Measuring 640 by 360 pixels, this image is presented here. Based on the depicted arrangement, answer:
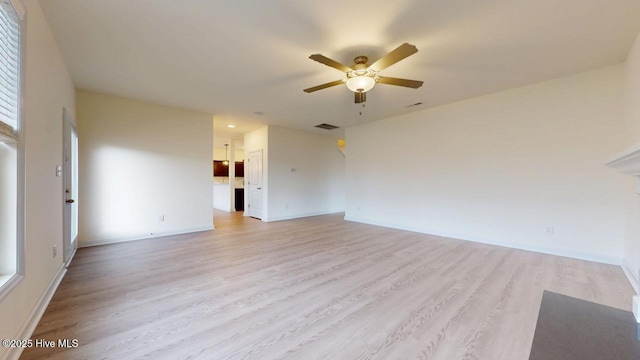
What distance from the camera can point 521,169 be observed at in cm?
399

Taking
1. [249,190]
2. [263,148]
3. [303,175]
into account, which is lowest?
[249,190]

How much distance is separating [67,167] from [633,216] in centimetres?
726

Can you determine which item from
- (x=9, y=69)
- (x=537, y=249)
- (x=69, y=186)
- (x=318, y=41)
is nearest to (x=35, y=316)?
(x=9, y=69)

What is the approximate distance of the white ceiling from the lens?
7.18 ft

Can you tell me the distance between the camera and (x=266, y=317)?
204cm

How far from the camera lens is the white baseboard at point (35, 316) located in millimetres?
1539

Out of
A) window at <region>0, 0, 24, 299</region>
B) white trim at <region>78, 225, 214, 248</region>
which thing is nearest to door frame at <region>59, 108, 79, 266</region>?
white trim at <region>78, 225, 214, 248</region>

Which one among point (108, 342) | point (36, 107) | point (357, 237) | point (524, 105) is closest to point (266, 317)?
point (108, 342)

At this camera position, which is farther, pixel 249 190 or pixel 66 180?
pixel 249 190

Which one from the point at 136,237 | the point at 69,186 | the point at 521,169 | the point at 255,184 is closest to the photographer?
the point at 69,186

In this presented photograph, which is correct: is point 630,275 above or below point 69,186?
below

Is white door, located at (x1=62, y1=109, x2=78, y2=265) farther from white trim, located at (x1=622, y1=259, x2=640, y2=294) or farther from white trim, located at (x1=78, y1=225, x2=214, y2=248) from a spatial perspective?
white trim, located at (x1=622, y1=259, x2=640, y2=294)

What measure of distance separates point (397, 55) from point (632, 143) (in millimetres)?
3092

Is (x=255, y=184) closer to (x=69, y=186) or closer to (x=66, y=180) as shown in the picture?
(x=69, y=186)
